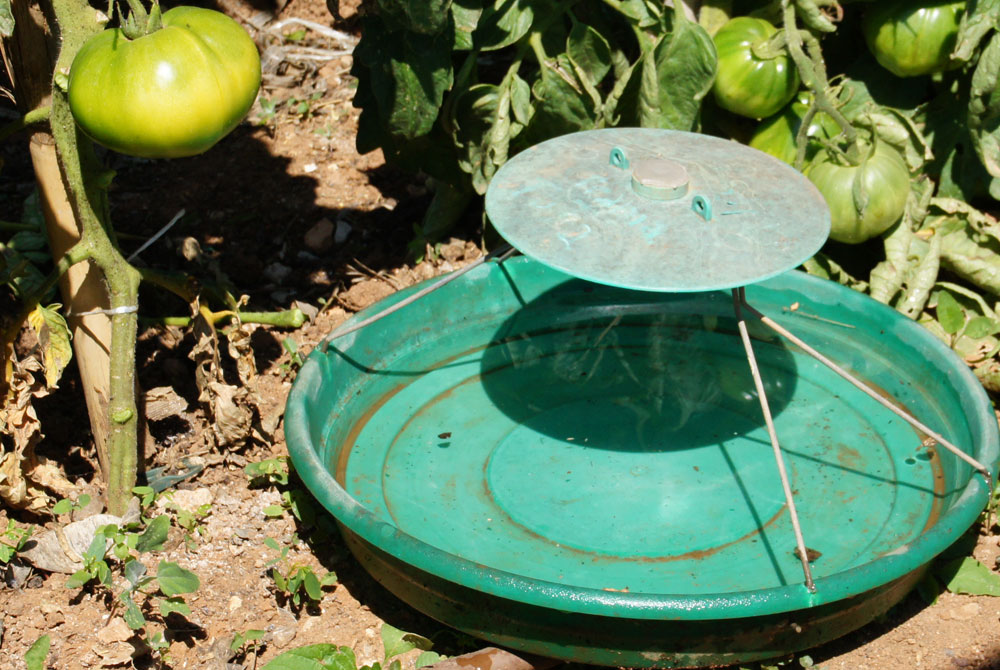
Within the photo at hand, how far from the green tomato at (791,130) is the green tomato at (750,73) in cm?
5

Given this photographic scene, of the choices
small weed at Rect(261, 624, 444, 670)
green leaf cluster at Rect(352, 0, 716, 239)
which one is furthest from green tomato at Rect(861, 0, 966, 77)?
small weed at Rect(261, 624, 444, 670)

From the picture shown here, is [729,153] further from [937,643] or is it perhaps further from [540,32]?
[937,643]

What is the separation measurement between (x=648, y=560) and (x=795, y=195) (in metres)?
Result: 0.80

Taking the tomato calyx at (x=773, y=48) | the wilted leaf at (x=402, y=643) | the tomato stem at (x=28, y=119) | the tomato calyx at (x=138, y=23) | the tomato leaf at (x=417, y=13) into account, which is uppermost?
the tomato calyx at (x=138, y=23)

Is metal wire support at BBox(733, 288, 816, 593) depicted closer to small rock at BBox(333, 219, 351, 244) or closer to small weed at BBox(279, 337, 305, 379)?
small weed at BBox(279, 337, 305, 379)

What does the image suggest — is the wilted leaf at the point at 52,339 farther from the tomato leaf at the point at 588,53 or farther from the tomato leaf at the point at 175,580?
the tomato leaf at the point at 588,53

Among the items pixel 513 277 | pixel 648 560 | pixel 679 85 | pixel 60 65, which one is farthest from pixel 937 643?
pixel 60 65

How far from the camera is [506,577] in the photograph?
72.2 inches

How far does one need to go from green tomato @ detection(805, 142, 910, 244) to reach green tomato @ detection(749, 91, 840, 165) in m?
0.12

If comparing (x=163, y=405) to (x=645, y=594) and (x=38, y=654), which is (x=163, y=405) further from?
(x=645, y=594)

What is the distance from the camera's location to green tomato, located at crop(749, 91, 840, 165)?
9.80 feet

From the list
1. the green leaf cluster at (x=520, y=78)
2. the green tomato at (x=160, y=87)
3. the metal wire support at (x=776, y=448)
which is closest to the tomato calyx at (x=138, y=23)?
the green tomato at (x=160, y=87)

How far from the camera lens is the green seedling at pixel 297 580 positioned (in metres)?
2.20

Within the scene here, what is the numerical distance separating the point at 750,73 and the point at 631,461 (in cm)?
108
